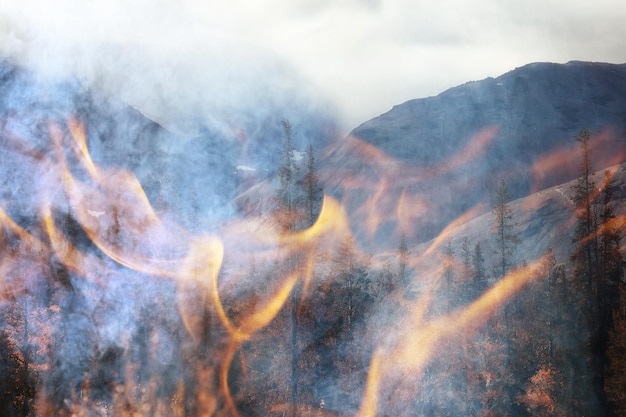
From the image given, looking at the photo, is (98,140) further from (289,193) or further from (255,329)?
(255,329)

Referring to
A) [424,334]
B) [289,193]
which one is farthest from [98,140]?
[424,334]

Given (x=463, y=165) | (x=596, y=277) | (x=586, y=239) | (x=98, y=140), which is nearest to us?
(x=98, y=140)

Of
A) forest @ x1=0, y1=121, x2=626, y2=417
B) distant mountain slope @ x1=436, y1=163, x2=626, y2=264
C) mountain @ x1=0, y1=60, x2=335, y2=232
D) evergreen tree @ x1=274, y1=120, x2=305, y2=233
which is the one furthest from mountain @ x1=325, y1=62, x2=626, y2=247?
evergreen tree @ x1=274, y1=120, x2=305, y2=233

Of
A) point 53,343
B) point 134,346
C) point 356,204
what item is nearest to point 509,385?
point 134,346

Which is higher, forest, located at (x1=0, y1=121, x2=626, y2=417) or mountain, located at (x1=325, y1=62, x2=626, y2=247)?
mountain, located at (x1=325, y1=62, x2=626, y2=247)

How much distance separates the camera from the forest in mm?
28219

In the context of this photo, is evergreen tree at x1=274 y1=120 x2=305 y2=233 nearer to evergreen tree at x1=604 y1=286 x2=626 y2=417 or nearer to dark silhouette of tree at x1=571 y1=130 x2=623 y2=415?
dark silhouette of tree at x1=571 y1=130 x2=623 y2=415

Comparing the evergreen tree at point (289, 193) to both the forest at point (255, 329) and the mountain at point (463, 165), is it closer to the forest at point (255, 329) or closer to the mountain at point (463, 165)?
the forest at point (255, 329)

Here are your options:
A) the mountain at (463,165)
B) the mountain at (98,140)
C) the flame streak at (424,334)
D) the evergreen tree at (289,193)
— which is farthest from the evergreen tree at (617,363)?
the mountain at (463,165)

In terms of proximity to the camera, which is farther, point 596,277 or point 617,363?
point 596,277

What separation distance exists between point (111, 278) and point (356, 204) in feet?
435

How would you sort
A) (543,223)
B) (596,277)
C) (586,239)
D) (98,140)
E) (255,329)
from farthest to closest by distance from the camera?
(543,223)
(255,329)
(586,239)
(596,277)
(98,140)

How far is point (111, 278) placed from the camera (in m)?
31.1

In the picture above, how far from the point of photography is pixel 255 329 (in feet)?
121
